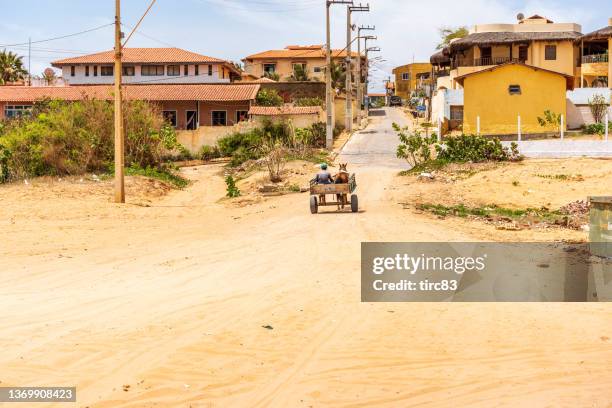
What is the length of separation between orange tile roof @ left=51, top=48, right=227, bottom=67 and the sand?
179 ft

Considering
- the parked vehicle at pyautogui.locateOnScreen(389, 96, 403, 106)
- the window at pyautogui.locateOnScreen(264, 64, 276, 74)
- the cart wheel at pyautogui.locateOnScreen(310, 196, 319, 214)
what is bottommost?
the cart wheel at pyautogui.locateOnScreen(310, 196, 319, 214)

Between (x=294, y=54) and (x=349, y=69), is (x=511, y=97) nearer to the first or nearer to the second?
(x=349, y=69)

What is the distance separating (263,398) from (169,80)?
64.8 meters

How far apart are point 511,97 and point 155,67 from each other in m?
38.2

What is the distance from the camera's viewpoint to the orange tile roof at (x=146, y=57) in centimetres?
6894

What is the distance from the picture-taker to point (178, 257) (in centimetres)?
1479

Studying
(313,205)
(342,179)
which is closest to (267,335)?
(313,205)

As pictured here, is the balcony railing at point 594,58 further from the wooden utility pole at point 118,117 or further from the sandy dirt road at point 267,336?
the sandy dirt road at point 267,336

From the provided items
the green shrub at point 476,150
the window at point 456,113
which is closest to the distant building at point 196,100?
the window at point 456,113

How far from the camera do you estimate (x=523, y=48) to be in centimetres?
5631

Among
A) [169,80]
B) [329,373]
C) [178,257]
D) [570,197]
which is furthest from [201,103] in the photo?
[329,373]

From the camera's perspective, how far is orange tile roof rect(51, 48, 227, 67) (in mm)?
68938

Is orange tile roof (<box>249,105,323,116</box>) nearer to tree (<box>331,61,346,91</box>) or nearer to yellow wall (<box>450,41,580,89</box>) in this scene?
yellow wall (<box>450,41,580,89</box>)

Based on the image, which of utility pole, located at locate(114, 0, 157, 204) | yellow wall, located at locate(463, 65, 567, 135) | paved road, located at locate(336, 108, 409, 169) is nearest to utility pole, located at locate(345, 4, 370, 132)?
paved road, located at locate(336, 108, 409, 169)
